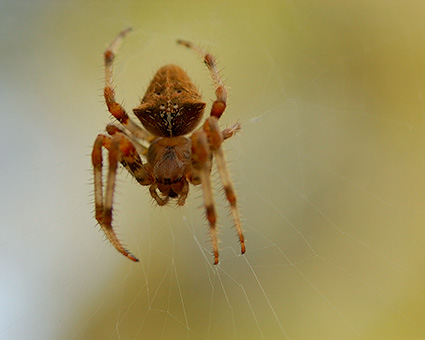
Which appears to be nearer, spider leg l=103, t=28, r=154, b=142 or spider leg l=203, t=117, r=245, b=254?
spider leg l=203, t=117, r=245, b=254

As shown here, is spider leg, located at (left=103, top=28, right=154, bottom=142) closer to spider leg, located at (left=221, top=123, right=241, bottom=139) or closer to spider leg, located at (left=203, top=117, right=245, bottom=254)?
spider leg, located at (left=221, top=123, right=241, bottom=139)

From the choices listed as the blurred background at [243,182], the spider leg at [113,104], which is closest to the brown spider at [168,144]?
the spider leg at [113,104]

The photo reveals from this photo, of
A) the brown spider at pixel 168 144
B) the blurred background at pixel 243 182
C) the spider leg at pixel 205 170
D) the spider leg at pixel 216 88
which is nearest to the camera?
the spider leg at pixel 205 170

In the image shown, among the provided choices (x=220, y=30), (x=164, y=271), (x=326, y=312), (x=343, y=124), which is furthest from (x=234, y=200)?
(x=220, y=30)

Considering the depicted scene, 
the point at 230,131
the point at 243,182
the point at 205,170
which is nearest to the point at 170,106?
the point at 230,131

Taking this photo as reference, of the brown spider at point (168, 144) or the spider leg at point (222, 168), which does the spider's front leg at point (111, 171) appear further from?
the spider leg at point (222, 168)

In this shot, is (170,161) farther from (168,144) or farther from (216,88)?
(216,88)

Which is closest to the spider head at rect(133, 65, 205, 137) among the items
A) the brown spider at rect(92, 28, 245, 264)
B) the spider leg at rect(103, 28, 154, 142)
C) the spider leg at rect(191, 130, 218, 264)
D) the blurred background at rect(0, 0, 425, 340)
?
the brown spider at rect(92, 28, 245, 264)
